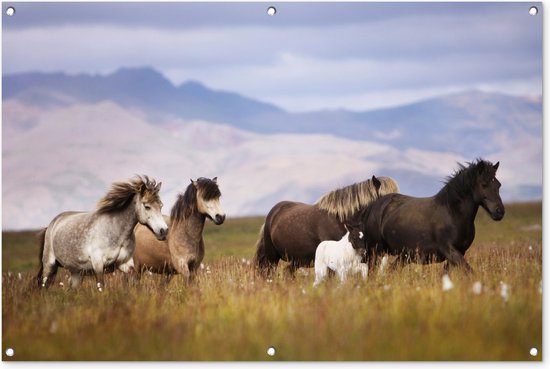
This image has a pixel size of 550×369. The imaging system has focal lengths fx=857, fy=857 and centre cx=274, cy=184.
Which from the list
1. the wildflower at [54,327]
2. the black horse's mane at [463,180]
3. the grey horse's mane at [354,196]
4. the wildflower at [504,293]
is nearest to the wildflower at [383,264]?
the grey horse's mane at [354,196]

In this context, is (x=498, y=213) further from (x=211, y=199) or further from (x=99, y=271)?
(x=99, y=271)

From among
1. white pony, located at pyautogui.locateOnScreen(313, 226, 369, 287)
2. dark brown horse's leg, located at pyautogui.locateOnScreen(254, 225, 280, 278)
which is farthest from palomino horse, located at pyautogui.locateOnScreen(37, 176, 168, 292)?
dark brown horse's leg, located at pyautogui.locateOnScreen(254, 225, 280, 278)

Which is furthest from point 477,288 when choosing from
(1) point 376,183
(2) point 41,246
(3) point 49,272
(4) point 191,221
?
(2) point 41,246

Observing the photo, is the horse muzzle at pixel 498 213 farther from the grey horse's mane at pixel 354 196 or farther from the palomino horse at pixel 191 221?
the palomino horse at pixel 191 221

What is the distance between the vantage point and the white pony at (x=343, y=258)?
10.6m

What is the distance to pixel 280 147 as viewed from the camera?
17641 millimetres

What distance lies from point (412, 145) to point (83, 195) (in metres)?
Answer: 6.63

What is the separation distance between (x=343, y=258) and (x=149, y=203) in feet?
8.15

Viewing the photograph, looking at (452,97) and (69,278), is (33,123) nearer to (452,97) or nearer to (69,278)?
(69,278)

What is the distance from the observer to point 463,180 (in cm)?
1066

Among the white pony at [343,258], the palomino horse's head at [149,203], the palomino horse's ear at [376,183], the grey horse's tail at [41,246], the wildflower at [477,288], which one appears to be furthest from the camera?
the palomino horse's ear at [376,183]

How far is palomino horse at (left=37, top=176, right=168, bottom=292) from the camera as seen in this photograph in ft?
33.8

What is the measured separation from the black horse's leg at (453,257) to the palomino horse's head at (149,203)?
3.50m

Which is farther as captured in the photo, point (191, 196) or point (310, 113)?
point (310, 113)
